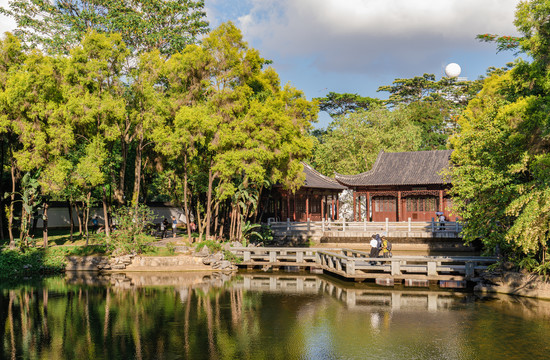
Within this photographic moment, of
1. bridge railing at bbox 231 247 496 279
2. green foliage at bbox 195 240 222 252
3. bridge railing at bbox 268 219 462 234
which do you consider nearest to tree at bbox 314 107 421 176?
bridge railing at bbox 268 219 462 234

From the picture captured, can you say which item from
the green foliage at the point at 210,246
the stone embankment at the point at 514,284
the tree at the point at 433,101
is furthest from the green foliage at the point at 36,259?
the tree at the point at 433,101

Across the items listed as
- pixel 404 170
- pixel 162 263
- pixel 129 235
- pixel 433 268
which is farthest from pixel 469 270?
pixel 404 170

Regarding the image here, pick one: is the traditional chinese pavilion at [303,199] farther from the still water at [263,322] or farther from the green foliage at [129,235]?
the still water at [263,322]

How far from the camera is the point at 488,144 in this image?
1866cm

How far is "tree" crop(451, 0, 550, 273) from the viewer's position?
619 inches

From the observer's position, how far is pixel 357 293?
19.5 m

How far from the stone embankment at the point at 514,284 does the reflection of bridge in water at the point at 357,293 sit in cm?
116

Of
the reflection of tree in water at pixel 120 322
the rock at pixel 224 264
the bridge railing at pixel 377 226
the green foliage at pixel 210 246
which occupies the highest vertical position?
the bridge railing at pixel 377 226

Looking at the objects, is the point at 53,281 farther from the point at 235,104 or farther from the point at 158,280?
the point at 235,104

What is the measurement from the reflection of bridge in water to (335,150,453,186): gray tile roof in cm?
1758

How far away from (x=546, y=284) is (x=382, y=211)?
24.7 m

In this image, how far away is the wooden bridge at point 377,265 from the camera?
20.5 m

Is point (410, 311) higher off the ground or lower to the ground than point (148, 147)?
lower

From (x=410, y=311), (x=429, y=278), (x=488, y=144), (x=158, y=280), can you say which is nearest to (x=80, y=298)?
(x=158, y=280)
